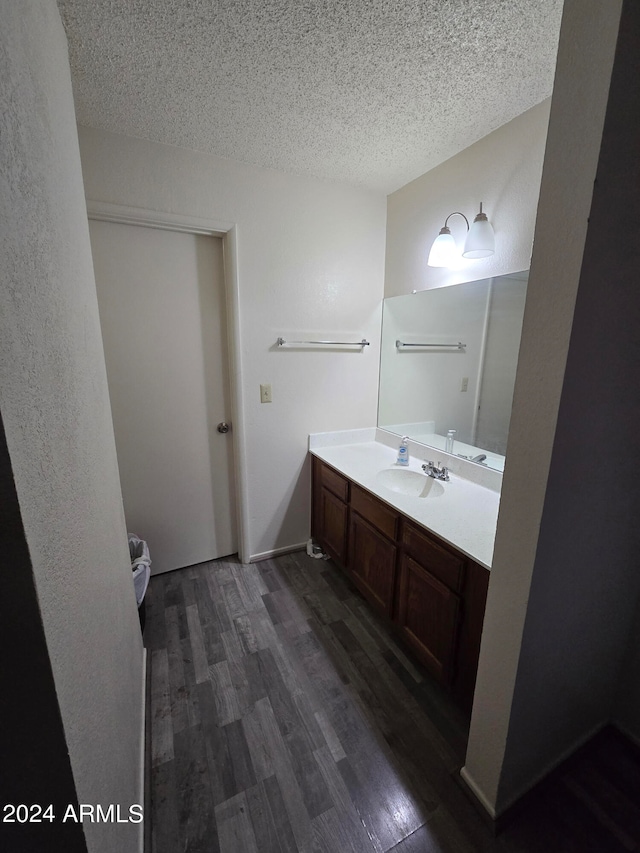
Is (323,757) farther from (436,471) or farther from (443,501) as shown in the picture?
(436,471)

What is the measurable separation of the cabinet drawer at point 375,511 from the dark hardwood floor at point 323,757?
1.88 feet

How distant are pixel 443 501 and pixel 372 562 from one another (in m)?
0.50

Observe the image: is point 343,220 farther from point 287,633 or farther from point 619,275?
point 287,633

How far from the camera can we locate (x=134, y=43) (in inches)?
43.7

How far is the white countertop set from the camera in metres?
1.22

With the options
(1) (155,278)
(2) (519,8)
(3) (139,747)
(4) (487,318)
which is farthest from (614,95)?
(3) (139,747)

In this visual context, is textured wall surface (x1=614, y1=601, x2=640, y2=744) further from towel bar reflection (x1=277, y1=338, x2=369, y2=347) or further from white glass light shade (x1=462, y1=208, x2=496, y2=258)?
towel bar reflection (x1=277, y1=338, x2=369, y2=347)

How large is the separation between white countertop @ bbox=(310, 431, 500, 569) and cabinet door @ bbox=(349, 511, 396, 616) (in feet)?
0.71

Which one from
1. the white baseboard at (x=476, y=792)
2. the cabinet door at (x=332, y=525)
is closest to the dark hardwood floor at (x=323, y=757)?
the white baseboard at (x=476, y=792)

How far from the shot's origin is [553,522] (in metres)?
0.81

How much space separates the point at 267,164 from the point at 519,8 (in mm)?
1224

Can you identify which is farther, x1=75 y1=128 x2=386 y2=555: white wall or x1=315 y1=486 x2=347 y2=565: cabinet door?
x1=315 y1=486 x2=347 y2=565: cabinet door

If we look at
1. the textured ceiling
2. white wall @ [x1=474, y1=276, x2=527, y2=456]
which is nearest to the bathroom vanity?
white wall @ [x1=474, y1=276, x2=527, y2=456]

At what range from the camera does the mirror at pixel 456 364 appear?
5.32 feet
